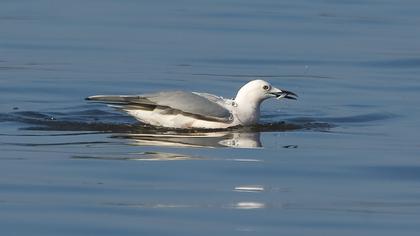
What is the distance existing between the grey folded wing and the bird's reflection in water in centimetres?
24

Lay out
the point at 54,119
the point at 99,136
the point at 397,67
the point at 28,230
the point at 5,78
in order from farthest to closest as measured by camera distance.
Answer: the point at 397,67, the point at 5,78, the point at 54,119, the point at 99,136, the point at 28,230

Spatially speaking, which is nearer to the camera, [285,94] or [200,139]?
[200,139]

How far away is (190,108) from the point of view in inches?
638

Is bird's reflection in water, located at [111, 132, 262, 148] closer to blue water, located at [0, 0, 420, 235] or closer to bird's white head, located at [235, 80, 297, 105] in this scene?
blue water, located at [0, 0, 420, 235]

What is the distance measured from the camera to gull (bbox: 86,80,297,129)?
53.2ft

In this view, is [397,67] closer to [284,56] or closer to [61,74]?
[284,56]

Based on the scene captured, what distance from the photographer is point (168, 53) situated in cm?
2236

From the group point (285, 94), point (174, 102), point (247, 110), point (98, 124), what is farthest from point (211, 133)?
point (98, 124)

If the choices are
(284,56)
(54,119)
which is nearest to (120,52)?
(284,56)

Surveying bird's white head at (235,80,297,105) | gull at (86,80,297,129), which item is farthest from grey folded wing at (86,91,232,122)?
bird's white head at (235,80,297,105)

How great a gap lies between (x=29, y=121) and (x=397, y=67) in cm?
691

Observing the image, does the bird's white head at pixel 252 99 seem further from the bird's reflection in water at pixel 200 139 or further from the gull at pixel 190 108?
the bird's reflection in water at pixel 200 139

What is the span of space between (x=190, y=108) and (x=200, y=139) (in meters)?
0.58

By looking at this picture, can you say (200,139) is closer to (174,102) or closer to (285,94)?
(174,102)
